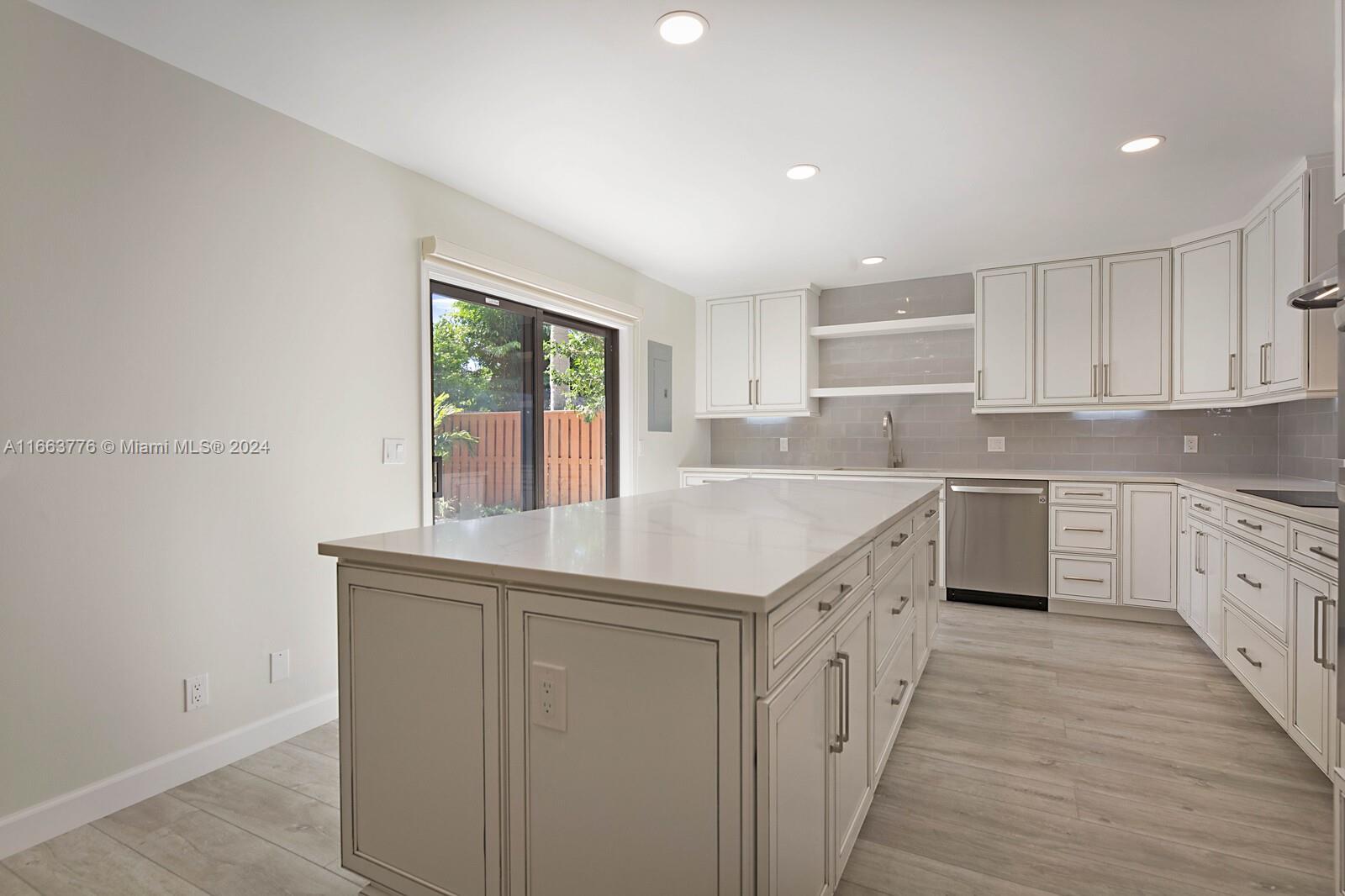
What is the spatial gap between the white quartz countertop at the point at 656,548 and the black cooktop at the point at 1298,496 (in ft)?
4.58

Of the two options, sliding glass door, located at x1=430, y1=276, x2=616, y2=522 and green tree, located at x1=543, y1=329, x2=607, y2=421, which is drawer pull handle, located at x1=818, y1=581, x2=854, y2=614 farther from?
green tree, located at x1=543, y1=329, x2=607, y2=421

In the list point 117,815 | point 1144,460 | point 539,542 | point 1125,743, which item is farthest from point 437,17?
point 1144,460

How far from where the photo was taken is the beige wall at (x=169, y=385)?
74.2 inches

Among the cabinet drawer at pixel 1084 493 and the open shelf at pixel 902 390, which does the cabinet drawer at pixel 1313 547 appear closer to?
the cabinet drawer at pixel 1084 493

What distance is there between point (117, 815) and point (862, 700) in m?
2.23

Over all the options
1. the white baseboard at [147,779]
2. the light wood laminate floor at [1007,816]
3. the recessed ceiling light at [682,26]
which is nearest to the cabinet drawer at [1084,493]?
the light wood laminate floor at [1007,816]

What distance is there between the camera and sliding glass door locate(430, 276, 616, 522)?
3.42 m

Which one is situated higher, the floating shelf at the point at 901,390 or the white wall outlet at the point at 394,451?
the floating shelf at the point at 901,390

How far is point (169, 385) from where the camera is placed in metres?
2.21

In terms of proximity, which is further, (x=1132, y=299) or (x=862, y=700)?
(x=1132, y=299)

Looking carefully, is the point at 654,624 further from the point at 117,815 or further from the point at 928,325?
the point at 928,325

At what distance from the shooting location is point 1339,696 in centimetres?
140

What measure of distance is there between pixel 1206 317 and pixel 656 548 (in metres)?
4.13

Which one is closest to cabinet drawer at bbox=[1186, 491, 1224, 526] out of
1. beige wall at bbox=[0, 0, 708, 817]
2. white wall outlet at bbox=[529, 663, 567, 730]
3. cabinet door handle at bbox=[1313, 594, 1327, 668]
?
cabinet door handle at bbox=[1313, 594, 1327, 668]
